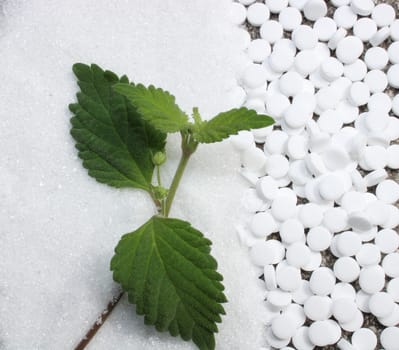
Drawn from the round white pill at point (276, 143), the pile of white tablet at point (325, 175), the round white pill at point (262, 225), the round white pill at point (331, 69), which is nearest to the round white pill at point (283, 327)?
the pile of white tablet at point (325, 175)

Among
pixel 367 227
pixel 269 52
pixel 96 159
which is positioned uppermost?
pixel 269 52

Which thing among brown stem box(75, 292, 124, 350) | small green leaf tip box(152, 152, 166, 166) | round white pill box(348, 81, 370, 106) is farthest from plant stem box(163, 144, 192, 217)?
round white pill box(348, 81, 370, 106)

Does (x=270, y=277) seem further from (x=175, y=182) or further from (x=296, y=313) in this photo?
(x=175, y=182)

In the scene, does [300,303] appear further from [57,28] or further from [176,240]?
[57,28]

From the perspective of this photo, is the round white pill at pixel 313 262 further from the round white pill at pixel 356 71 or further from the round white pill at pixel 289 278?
the round white pill at pixel 356 71

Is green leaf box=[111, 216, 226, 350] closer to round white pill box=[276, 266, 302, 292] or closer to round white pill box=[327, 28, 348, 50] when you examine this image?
round white pill box=[276, 266, 302, 292]

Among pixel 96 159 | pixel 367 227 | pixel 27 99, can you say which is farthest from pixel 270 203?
pixel 27 99

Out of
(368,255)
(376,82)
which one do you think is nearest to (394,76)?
(376,82)
